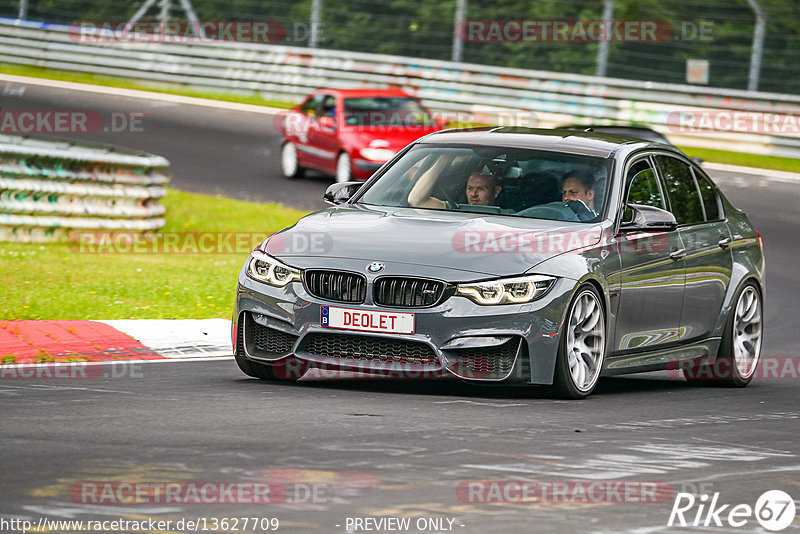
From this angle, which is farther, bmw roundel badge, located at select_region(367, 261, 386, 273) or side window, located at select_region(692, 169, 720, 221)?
side window, located at select_region(692, 169, 720, 221)

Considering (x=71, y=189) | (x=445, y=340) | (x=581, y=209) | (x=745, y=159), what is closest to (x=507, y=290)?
(x=445, y=340)

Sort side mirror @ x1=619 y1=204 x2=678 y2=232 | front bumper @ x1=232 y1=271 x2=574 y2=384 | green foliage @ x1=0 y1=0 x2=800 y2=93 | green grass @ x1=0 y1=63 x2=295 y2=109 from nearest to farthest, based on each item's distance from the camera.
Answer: front bumper @ x1=232 y1=271 x2=574 y2=384, side mirror @ x1=619 y1=204 x2=678 y2=232, green foliage @ x1=0 y1=0 x2=800 y2=93, green grass @ x1=0 y1=63 x2=295 y2=109

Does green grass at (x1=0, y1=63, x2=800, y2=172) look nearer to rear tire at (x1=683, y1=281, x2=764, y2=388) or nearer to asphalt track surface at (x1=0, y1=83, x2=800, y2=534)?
rear tire at (x1=683, y1=281, x2=764, y2=388)

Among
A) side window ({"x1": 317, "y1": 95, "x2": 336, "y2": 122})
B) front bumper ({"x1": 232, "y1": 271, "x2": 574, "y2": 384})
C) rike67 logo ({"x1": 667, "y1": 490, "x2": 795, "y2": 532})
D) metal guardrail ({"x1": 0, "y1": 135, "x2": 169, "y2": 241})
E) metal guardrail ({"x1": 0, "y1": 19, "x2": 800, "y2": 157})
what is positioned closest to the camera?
rike67 logo ({"x1": 667, "y1": 490, "x2": 795, "y2": 532})

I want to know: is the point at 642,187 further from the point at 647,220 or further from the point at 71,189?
the point at 71,189

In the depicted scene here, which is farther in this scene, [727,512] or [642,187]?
[642,187]

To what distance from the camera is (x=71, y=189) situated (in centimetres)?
1714

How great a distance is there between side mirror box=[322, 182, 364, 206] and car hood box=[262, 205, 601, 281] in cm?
65

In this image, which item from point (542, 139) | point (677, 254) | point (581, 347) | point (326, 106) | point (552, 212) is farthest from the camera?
point (326, 106)

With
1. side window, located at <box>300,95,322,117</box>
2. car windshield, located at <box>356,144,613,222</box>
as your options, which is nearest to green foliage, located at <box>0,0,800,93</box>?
side window, located at <box>300,95,322,117</box>

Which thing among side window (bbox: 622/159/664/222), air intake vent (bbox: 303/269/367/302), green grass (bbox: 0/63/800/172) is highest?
side window (bbox: 622/159/664/222)

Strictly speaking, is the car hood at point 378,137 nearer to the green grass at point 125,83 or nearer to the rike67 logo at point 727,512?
the green grass at point 125,83

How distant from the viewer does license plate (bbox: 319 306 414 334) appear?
27.2ft

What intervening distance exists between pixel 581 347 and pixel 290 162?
57.1 ft
